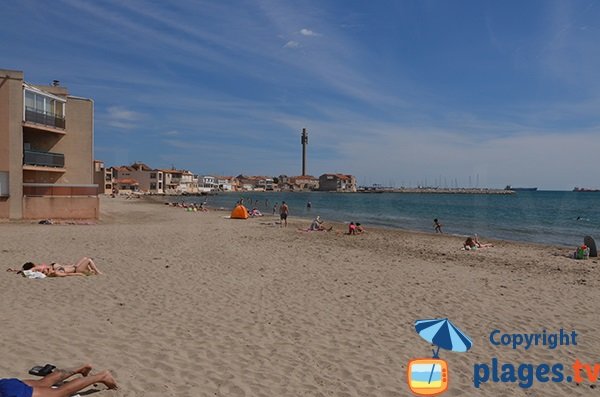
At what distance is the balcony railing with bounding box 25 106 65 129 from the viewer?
24.6 meters

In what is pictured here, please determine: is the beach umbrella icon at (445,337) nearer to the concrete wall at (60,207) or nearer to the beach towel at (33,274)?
the beach towel at (33,274)

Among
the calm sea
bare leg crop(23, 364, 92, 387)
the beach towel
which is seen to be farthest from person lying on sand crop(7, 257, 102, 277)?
the calm sea

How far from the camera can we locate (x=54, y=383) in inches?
181

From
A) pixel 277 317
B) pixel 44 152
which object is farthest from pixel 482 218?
pixel 277 317

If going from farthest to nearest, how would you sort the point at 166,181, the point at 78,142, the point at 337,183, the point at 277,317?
the point at 337,183
the point at 166,181
the point at 78,142
the point at 277,317

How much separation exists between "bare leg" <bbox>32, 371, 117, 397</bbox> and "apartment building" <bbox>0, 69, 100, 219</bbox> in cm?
2223

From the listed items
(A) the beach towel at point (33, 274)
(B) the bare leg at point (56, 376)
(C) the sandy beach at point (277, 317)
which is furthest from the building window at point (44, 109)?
(B) the bare leg at point (56, 376)

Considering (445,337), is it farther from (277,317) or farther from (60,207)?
(60,207)

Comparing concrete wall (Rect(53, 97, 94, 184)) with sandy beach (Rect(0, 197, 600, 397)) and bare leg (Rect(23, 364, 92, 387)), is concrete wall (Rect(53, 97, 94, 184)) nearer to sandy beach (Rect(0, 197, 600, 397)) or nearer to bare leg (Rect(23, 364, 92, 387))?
sandy beach (Rect(0, 197, 600, 397))

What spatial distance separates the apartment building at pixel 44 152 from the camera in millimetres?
22953

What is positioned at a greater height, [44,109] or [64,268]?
[44,109]

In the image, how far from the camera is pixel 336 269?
12.9m

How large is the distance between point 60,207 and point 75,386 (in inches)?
907

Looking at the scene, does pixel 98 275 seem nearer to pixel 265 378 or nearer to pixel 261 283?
pixel 261 283
